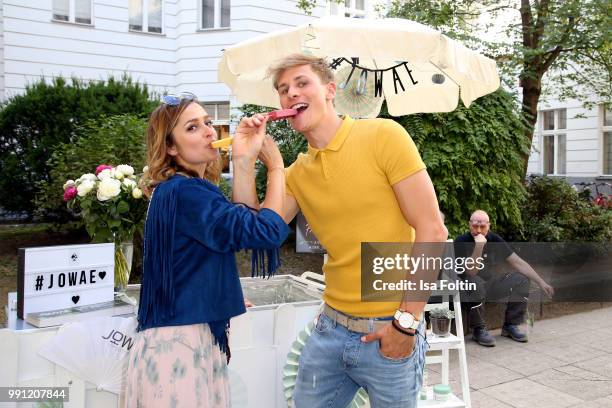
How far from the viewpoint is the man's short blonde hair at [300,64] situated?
7.13ft

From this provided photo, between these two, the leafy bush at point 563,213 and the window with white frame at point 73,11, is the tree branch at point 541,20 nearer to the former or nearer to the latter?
the leafy bush at point 563,213

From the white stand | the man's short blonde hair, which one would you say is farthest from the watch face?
the white stand

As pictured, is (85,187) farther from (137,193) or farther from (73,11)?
(73,11)

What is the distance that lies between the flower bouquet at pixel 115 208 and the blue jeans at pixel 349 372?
145 cm

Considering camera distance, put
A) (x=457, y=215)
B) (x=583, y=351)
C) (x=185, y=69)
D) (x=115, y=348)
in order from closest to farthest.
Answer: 1. (x=115, y=348)
2. (x=583, y=351)
3. (x=457, y=215)
4. (x=185, y=69)

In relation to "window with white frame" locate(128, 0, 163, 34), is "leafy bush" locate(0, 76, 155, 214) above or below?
below

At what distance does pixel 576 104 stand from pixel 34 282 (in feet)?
63.9

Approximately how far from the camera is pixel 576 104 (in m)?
18.8

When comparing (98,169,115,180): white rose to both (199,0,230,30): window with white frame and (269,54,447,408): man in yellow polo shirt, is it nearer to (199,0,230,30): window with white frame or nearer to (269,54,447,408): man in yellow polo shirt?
(269,54,447,408): man in yellow polo shirt

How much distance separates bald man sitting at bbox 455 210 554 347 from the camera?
19.2 feet

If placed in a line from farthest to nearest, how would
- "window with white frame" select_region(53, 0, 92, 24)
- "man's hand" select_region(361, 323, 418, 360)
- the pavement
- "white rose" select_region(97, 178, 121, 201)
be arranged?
"window with white frame" select_region(53, 0, 92, 24) → the pavement → "white rose" select_region(97, 178, 121, 201) → "man's hand" select_region(361, 323, 418, 360)

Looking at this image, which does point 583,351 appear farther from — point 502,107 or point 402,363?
point 402,363

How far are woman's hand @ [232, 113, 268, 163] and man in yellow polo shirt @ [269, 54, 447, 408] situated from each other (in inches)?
7.9

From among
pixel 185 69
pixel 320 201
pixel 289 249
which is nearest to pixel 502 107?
pixel 289 249
